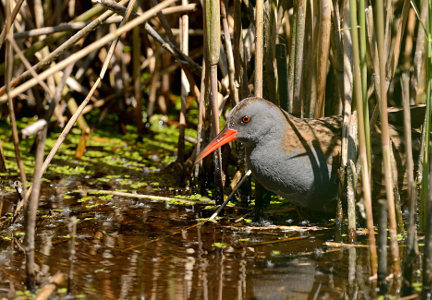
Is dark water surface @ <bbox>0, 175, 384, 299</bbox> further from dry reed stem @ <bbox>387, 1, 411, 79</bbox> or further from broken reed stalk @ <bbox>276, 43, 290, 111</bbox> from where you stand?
dry reed stem @ <bbox>387, 1, 411, 79</bbox>

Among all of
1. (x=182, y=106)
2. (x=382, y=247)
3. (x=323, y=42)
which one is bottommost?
(x=382, y=247)

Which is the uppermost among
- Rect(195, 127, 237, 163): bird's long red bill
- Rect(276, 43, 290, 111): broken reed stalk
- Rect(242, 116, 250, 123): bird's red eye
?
Rect(276, 43, 290, 111): broken reed stalk

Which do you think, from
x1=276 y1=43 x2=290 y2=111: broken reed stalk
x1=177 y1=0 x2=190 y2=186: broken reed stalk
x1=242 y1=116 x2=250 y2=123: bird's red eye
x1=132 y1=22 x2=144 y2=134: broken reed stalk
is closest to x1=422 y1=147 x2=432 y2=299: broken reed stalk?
x1=242 y1=116 x2=250 y2=123: bird's red eye

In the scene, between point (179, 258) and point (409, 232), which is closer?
point (409, 232)

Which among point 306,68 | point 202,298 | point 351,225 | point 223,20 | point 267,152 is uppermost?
point 223,20

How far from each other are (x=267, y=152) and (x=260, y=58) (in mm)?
557

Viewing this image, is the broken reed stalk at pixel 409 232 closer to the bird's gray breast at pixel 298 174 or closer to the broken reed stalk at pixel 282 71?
the bird's gray breast at pixel 298 174

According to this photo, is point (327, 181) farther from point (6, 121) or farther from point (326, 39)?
point (6, 121)

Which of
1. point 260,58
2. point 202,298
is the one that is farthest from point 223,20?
point 202,298

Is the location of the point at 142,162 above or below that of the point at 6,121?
below

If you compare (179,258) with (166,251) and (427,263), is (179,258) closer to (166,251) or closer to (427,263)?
(166,251)

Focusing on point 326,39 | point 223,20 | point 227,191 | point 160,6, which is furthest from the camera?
point 227,191

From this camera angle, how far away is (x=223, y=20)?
4.15 m

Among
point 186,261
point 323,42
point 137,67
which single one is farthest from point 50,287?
point 137,67
